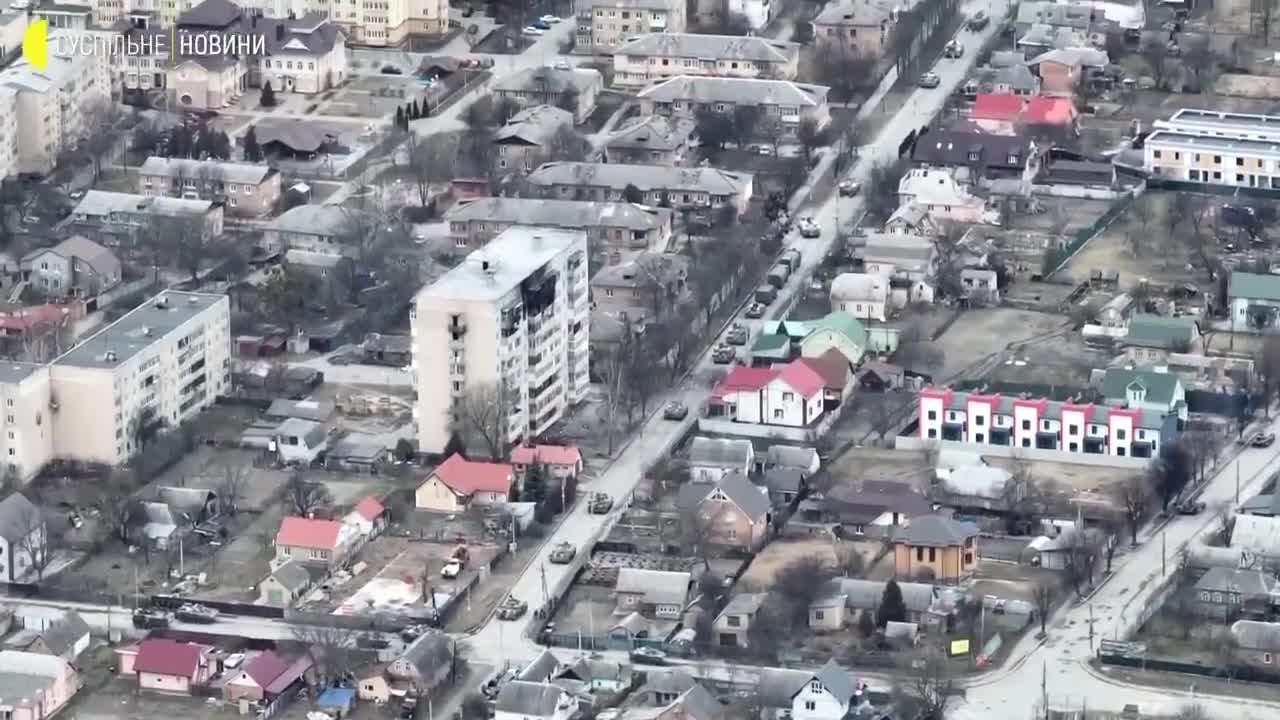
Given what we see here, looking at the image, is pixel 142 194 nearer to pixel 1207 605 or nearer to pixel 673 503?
pixel 673 503

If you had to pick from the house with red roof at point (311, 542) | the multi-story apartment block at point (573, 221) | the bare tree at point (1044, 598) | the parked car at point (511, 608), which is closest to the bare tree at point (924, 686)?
the bare tree at point (1044, 598)

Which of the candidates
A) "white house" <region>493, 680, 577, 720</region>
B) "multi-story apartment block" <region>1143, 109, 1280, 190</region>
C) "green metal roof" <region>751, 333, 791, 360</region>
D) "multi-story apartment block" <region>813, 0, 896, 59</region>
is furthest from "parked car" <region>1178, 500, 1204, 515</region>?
"multi-story apartment block" <region>813, 0, 896, 59</region>

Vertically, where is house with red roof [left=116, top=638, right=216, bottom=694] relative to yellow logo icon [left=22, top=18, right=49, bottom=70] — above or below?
below

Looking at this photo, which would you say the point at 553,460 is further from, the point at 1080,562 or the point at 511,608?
the point at 1080,562

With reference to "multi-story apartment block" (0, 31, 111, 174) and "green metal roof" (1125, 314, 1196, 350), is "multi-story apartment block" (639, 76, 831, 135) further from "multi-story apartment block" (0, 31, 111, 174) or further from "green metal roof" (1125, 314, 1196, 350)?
"green metal roof" (1125, 314, 1196, 350)

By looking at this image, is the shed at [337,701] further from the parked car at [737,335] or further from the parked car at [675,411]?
the parked car at [737,335]

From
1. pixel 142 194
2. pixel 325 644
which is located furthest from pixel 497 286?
pixel 142 194
